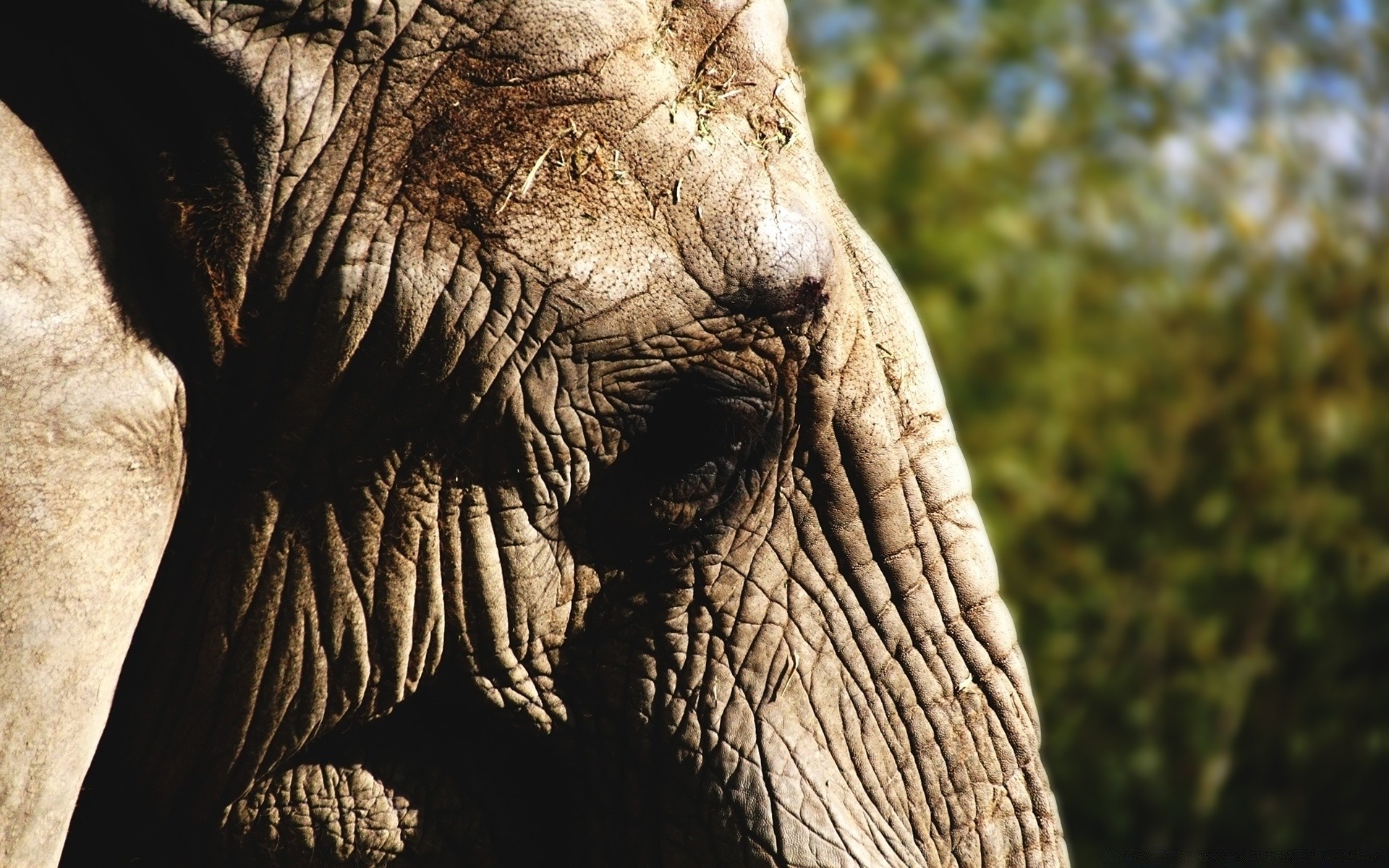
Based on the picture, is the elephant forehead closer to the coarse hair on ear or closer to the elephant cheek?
the coarse hair on ear

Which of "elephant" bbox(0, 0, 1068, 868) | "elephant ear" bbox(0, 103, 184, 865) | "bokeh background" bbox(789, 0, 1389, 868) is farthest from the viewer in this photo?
"bokeh background" bbox(789, 0, 1389, 868)

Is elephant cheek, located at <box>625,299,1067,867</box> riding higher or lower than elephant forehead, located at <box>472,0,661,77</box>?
lower

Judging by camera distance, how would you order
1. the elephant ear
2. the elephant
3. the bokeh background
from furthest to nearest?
the bokeh background
the elephant
the elephant ear

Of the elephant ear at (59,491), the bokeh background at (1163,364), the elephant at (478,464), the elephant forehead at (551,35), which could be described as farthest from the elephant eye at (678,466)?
the bokeh background at (1163,364)

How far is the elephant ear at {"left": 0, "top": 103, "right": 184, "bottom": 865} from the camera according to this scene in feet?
5.28

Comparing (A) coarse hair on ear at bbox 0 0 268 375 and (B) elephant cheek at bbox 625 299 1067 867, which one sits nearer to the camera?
(A) coarse hair on ear at bbox 0 0 268 375

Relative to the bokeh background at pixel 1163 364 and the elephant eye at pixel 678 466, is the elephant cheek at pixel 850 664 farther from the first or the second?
the bokeh background at pixel 1163 364

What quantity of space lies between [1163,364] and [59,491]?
5.85m

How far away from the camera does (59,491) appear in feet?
5.36

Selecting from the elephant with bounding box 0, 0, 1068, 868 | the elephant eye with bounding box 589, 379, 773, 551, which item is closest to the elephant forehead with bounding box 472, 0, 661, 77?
the elephant with bounding box 0, 0, 1068, 868

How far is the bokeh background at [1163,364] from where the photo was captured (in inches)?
244

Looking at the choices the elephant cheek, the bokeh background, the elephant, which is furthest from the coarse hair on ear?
the bokeh background

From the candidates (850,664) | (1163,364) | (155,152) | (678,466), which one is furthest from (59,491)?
(1163,364)

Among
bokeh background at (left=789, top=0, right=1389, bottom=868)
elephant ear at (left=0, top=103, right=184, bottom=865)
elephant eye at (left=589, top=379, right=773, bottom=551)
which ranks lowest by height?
elephant ear at (left=0, top=103, right=184, bottom=865)
